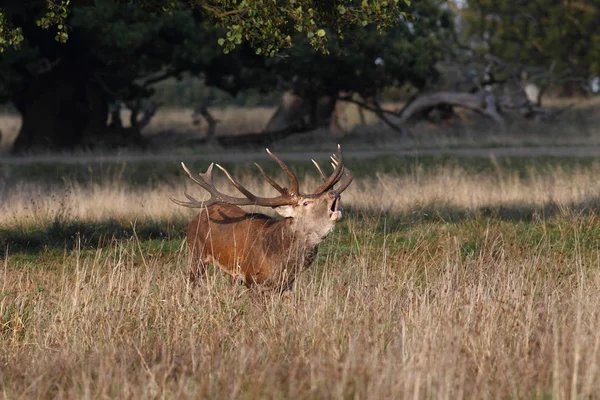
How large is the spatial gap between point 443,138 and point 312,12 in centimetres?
2160

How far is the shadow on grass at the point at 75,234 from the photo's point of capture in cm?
1243

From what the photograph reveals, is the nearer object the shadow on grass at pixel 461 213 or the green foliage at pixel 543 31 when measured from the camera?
the shadow on grass at pixel 461 213

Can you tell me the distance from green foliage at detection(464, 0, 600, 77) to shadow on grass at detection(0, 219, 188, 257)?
100 ft

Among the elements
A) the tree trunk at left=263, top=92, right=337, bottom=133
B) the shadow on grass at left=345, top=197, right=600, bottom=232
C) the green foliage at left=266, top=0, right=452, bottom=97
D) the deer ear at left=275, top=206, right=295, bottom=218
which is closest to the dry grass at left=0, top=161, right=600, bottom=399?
the deer ear at left=275, top=206, right=295, bottom=218

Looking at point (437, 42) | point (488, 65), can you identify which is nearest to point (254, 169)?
point (437, 42)

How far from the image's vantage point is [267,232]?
9.03m

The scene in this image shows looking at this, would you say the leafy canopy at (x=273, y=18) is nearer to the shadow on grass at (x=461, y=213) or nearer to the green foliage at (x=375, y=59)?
the shadow on grass at (x=461, y=213)

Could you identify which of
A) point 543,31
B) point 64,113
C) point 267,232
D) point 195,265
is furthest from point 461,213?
point 543,31

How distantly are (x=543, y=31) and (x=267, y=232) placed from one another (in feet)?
124

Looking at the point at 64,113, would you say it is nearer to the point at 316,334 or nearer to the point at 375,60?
the point at 375,60

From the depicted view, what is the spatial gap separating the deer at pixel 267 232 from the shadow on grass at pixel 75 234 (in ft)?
8.96

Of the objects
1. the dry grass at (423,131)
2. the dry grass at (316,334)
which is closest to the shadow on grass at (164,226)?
the dry grass at (316,334)

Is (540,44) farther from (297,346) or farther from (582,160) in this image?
(297,346)

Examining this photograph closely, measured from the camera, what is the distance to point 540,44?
43844 millimetres
